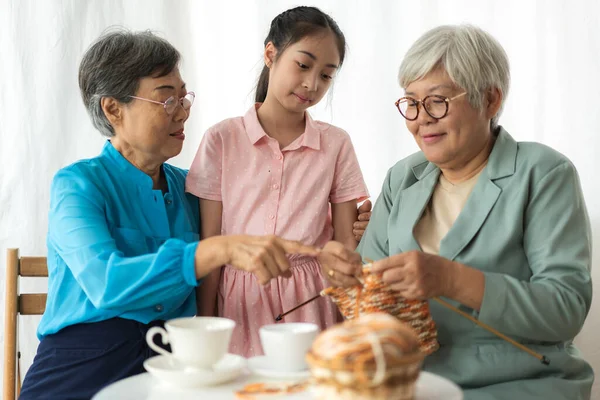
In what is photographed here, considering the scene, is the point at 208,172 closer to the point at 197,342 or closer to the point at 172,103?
the point at 172,103

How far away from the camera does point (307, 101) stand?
6.92 feet

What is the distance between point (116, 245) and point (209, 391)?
2.40 ft

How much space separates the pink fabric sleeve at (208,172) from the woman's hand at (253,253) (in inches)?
21.8

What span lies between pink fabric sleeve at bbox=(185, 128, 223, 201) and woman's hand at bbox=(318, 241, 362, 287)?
0.63 metres

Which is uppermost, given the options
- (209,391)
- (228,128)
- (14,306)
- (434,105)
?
(434,105)

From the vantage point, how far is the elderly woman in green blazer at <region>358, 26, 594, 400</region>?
1.60 m

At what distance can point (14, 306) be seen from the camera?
2.16 meters

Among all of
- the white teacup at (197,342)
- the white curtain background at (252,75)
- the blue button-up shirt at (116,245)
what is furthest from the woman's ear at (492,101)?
the white teacup at (197,342)

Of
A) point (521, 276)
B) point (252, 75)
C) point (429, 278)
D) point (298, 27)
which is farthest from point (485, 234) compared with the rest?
point (252, 75)

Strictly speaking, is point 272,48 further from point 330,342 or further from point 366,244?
point 330,342

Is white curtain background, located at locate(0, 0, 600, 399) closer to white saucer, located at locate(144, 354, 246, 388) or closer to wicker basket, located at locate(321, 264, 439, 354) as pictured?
wicker basket, located at locate(321, 264, 439, 354)

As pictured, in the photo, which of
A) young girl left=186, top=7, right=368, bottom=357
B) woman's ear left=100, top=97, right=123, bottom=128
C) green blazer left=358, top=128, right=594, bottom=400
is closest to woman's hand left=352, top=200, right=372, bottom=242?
young girl left=186, top=7, right=368, bottom=357

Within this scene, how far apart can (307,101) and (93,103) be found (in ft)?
2.04

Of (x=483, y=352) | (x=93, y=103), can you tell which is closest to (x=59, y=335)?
(x=93, y=103)
